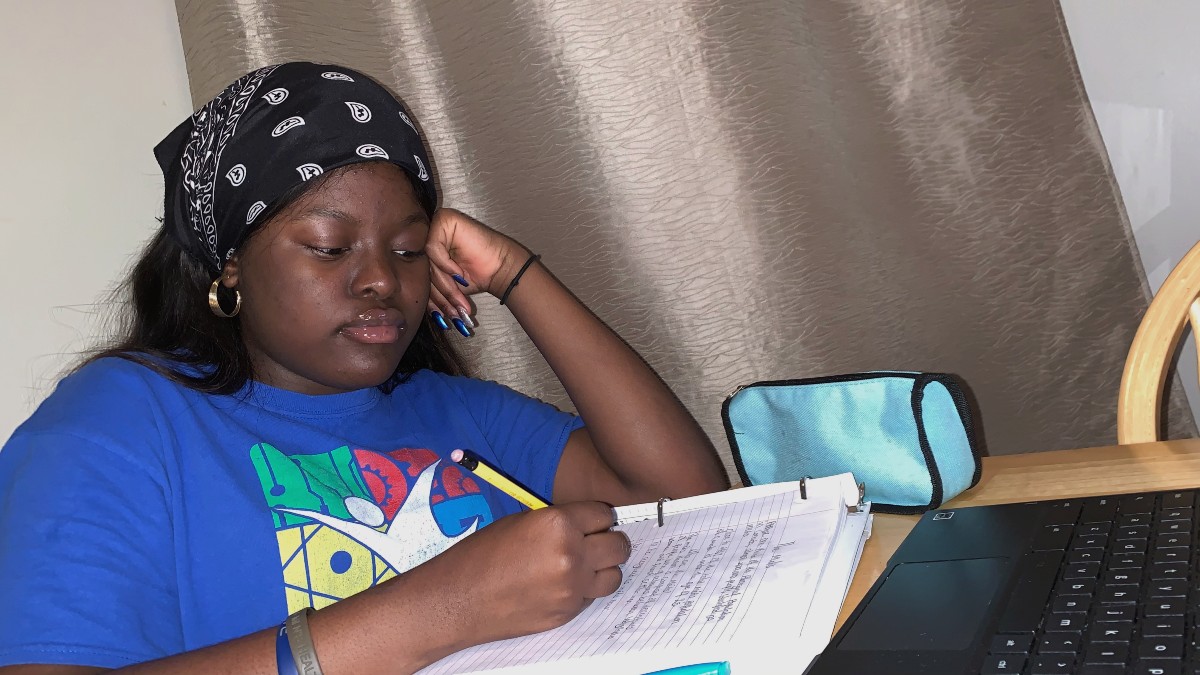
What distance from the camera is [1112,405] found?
1.38m

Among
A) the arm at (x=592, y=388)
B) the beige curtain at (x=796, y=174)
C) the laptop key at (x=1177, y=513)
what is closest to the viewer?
the laptop key at (x=1177, y=513)

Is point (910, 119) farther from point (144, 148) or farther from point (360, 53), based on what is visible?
point (144, 148)

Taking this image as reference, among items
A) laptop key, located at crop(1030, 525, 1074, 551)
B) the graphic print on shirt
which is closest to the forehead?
the graphic print on shirt

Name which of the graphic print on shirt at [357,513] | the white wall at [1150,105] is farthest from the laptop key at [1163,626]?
the white wall at [1150,105]

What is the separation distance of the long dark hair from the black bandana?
0.02 meters

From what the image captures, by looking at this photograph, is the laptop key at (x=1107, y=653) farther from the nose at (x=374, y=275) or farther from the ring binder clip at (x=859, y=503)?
the nose at (x=374, y=275)

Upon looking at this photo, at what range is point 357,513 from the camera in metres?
0.91

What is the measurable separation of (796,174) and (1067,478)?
599 millimetres

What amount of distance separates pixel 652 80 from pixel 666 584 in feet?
2.61

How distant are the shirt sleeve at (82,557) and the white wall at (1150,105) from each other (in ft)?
4.07

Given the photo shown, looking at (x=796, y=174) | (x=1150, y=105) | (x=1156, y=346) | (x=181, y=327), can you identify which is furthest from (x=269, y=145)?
(x=1150, y=105)

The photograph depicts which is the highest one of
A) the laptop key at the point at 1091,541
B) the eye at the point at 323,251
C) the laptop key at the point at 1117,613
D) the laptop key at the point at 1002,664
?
the eye at the point at 323,251

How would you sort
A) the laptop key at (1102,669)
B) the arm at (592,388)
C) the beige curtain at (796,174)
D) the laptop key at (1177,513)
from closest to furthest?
the laptop key at (1102,669) → the laptop key at (1177,513) → the arm at (592,388) → the beige curtain at (796,174)

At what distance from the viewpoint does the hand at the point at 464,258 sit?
115cm
